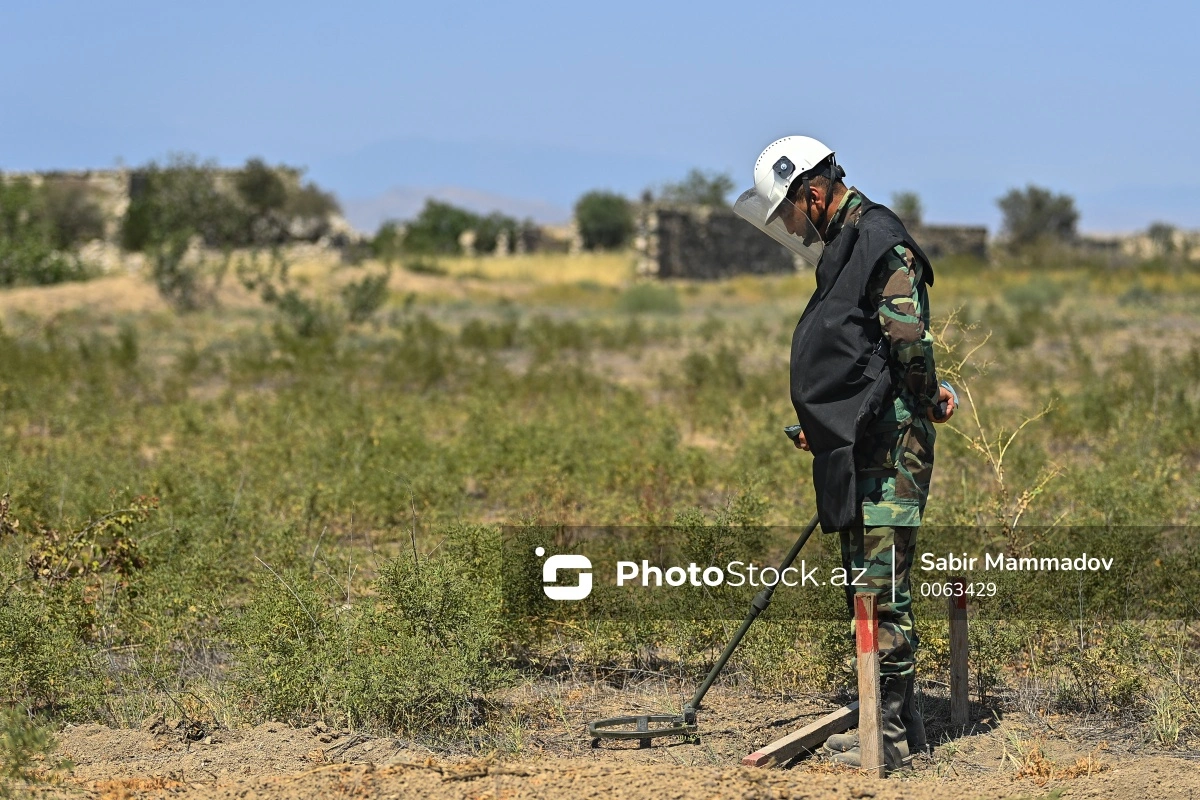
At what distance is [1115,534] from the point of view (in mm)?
5676

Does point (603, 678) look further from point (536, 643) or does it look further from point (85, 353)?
point (85, 353)

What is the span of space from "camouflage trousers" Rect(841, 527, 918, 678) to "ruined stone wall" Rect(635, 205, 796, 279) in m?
29.2

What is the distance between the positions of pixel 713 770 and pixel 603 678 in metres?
1.33

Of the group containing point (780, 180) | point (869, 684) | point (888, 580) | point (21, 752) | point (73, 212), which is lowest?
point (21, 752)

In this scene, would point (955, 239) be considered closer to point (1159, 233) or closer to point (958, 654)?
point (1159, 233)

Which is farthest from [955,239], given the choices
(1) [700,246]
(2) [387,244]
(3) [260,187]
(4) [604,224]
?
(3) [260,187]

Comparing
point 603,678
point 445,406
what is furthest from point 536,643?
point 445,406

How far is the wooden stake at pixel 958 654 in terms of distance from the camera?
182 inches

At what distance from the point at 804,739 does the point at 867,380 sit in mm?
1185

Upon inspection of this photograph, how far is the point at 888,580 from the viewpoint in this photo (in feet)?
13.7

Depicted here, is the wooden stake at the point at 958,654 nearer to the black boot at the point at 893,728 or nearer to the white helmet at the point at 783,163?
the black boot at the point at 893,728

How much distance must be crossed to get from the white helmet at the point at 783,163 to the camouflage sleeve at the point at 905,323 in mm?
371

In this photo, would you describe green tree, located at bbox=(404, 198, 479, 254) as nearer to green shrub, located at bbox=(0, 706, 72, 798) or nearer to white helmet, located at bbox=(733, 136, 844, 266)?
white helmet, located at bbox=(733, 136, 844, 266)

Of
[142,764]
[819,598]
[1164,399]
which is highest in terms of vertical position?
[1164,399]
